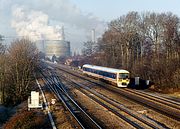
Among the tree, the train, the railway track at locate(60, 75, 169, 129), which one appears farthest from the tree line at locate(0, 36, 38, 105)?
the railway track at locate(60, 75, 169, 129)

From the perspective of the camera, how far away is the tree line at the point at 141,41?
6260cm

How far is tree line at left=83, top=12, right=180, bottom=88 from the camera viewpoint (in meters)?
62.6

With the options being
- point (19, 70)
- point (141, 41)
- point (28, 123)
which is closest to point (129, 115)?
point (28, 123)

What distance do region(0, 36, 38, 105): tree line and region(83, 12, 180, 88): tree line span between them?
18317 millimetres

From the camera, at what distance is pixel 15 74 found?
49.9m

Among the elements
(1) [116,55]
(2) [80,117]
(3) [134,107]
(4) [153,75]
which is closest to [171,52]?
(4) [153,75]

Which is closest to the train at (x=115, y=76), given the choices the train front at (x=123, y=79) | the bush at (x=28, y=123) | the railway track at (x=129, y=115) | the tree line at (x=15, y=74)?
the train front at (x=123, y=79)

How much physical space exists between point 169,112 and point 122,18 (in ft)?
178

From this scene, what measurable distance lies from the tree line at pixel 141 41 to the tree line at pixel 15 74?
18317mm

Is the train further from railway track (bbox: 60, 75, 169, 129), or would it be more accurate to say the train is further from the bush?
the bush

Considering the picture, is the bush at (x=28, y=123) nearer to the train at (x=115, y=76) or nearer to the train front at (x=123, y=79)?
the train front at (x=123, y=79)

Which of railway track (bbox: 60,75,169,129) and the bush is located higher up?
the bush

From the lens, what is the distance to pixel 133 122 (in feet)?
79.6

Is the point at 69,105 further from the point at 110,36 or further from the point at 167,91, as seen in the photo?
the point at 110,36
